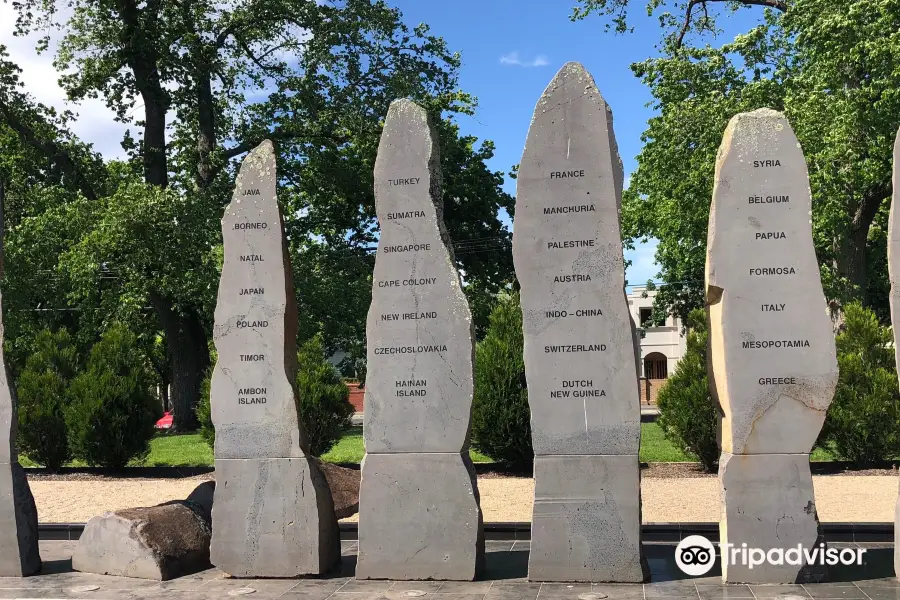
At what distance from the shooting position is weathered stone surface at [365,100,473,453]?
8344 mm

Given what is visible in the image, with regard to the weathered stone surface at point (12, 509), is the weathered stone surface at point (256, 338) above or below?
above

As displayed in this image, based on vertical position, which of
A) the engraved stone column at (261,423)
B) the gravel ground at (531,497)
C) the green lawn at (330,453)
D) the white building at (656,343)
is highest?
the white building at (656,343)

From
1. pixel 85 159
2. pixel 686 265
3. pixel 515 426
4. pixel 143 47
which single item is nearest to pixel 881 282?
pixel 686 265

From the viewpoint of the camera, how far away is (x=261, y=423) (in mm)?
8703

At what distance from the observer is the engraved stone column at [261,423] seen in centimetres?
860

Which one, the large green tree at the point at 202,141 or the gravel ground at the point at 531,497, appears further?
the large green tree at the point at 202,141

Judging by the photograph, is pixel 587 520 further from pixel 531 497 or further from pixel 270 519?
pixel 531 497

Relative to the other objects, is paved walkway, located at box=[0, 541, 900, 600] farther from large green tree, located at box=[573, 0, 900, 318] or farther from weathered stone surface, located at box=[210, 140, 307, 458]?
large green tree, located at box=[573, 0, 900, 318]

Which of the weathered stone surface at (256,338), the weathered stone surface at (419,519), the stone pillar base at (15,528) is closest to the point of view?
the weathered stone surface at (419,519)

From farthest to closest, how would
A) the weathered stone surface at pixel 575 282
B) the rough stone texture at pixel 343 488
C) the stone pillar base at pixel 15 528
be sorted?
the rough stone texture at pixel 343 488 → the stone pillar base at pixel 15 528 → the weathered stone surface at pixel 575 282

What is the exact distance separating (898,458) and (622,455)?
1166 cm

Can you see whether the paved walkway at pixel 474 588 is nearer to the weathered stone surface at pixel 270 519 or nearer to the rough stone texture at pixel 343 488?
the weathered stone surface at pixel 270 519

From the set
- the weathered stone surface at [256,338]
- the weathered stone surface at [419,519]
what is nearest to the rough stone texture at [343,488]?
the weathered stone surface at [256,338]

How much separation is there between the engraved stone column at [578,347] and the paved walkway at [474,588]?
32cm
